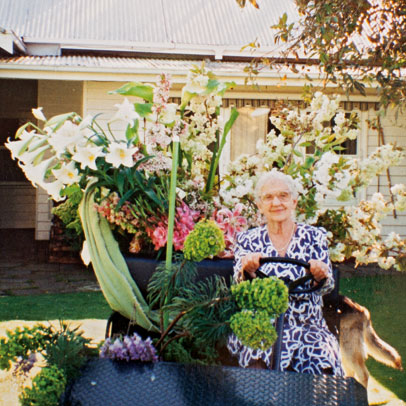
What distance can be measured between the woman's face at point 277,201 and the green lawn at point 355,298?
1.83m

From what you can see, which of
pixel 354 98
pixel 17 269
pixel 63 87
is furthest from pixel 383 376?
pixel 63 87

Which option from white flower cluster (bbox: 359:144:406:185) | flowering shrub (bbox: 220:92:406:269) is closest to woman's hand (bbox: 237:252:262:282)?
flowering shrub (bbox: 220:92:406:269)

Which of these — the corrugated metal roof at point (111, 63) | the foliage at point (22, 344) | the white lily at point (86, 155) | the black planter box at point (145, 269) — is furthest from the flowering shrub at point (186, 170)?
the corrugated metal roof at point (111, 63)

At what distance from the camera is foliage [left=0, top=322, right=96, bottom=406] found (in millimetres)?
1858

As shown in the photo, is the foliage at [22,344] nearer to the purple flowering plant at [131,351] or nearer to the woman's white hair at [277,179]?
the purple flowering plant at [131,351]

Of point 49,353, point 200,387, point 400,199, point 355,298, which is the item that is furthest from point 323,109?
point 355,298

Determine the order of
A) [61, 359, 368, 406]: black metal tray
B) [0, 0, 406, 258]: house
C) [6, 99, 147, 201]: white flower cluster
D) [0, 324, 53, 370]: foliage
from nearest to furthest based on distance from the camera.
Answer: [61, 359, 368, 406]: black metal tray
[0, 324, 53, 370]: foliage
[6, 99, 147, 201]: white flower cluster
[0, 0, 406, 258]: house

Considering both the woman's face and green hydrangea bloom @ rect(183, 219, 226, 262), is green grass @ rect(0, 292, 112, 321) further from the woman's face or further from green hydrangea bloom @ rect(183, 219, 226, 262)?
green hydrangea bloom @ rect(183, 219, 226, 262)

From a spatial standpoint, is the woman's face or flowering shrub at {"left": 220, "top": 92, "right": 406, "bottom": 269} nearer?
the woman's face

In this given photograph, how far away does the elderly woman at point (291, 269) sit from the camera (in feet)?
9.07

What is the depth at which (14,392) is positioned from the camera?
3.68 meters

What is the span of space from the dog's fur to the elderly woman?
0.22 meters

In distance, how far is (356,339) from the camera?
3.25 meters

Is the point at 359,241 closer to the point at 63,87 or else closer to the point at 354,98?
the point at 354,98
